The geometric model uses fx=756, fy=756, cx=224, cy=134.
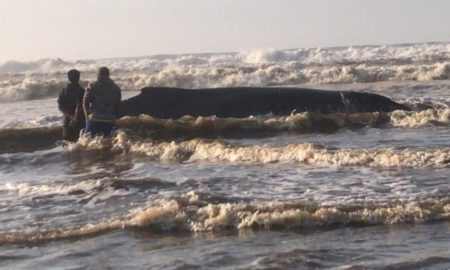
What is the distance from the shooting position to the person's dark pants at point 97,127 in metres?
15.8

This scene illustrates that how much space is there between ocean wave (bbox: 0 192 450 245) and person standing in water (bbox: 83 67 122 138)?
682 centimetres

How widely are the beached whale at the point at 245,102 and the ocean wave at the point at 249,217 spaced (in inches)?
424

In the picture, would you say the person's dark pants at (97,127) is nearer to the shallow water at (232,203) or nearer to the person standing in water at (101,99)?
the person standing in water at (101,99)

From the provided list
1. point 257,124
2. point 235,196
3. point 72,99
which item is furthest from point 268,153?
point 72,99

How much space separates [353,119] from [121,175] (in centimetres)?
745

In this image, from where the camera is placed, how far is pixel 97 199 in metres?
10.3

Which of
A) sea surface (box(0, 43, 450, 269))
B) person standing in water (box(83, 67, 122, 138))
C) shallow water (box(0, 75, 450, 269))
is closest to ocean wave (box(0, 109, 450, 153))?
sea surface (box(0, 43, 450, 269))

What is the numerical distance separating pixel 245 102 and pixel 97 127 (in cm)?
517

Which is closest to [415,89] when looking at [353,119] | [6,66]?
[353,119]

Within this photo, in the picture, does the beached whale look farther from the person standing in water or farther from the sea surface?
the person standing in water

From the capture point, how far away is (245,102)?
19875mm

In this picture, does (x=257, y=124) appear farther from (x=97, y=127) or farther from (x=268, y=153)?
(x=268, y=153)

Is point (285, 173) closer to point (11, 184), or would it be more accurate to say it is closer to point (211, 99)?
point (11, 184)

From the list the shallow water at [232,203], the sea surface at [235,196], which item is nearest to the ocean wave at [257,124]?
the sea surface at [235,196]
